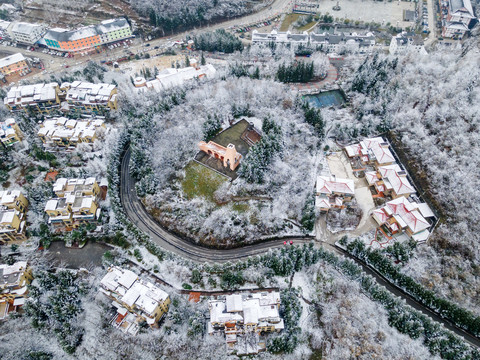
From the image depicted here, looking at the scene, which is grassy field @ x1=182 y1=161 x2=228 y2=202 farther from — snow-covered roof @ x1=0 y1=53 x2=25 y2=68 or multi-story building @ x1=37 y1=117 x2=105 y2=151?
snow-covered roof @ x1=0 y1=53 x2=25 y2=68

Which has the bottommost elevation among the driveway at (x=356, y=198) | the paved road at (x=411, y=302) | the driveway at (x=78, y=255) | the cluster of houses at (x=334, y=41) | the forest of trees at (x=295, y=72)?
the driveway at (x=78, y=255)

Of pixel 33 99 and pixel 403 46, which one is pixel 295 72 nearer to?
pixel 403 46

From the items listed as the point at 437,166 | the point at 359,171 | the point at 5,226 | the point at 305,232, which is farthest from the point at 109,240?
the point at 437,166

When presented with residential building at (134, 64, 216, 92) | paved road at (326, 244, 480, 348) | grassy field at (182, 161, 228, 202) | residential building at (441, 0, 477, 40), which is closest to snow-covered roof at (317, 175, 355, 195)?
paved road at (326, 244, 480, 348)

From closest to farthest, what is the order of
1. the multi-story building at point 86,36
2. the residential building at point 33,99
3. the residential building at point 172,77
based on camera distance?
the residential building at point 33,99 → the residential building at point 172,77 → the multi-story building at point 86,36

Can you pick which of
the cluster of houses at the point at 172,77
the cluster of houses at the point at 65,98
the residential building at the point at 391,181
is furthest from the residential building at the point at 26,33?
the residential building at the point at 391,181

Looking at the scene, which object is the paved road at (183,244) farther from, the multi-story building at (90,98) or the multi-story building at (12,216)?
the multi-story building at (90,98)
